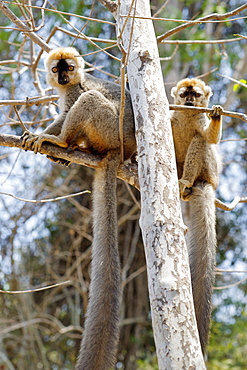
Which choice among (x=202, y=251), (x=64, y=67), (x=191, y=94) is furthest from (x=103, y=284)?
(x=64, y=67)

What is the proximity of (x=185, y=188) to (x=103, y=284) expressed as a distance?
203 centimetres

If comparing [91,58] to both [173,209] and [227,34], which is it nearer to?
[227,34]

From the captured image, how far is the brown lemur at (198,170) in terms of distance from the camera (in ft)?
15.9

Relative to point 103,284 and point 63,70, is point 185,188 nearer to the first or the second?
point 103,284

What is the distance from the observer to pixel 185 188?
229 inches

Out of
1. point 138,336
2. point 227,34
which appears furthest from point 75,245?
point 227,34

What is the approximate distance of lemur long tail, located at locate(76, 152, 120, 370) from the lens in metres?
3.74

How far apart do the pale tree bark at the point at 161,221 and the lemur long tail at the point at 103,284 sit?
762 mm

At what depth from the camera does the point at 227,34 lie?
1209 centimetres

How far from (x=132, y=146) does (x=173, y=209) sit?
2365 mm

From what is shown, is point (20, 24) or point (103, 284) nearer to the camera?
point (103, 284)

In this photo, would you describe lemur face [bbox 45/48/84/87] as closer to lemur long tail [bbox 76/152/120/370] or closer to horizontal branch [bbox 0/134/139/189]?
horizontal branch [bbox 0/134/139/189]

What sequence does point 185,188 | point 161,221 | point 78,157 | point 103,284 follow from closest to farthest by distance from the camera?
point 161,221
point 103,284
point 78,157
point 185,188

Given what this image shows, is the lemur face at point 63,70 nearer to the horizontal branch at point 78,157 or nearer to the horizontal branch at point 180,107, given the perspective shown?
the horizontal branch at point 180,107
